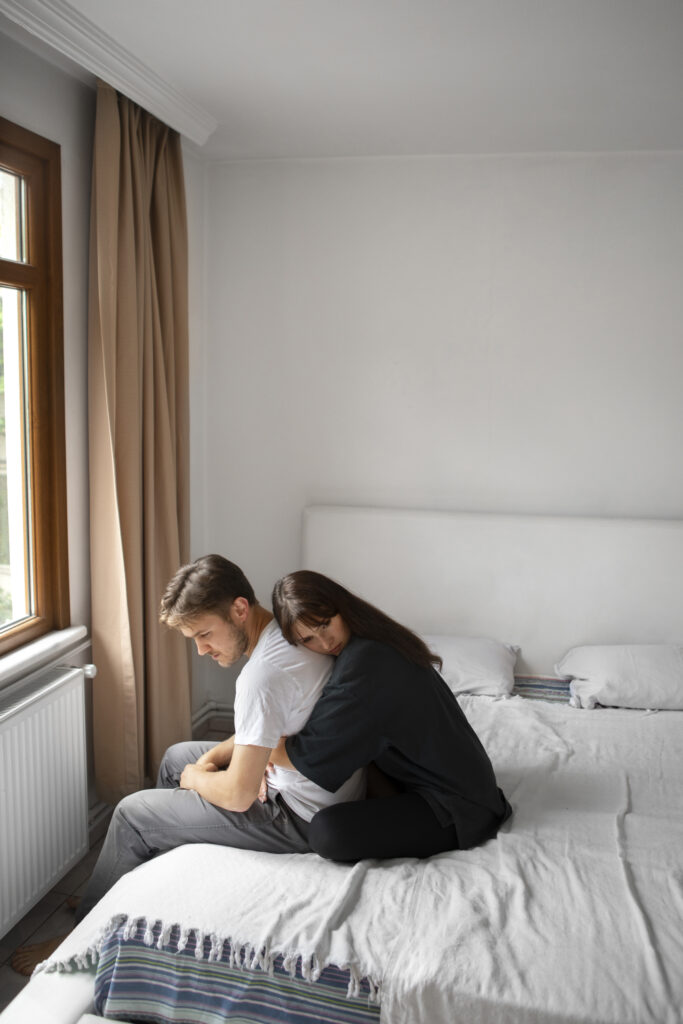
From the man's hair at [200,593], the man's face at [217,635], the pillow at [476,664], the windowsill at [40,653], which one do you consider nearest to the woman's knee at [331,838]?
the man's face at [217,635]

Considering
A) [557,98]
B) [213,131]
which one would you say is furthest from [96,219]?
[557,98]

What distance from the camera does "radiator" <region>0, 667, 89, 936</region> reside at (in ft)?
7.55

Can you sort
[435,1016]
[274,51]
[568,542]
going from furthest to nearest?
[568,542] < [274,51] < [435,1016]

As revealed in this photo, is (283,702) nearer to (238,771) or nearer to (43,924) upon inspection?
(238,771)

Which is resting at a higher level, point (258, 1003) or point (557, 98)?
point (557, 98)

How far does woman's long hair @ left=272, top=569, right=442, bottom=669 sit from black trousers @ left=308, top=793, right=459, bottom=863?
1.17ft

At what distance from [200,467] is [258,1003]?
2.47m

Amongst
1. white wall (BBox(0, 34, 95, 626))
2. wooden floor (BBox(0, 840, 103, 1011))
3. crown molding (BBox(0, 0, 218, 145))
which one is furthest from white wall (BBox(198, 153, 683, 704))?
wooden floor (BBox(0, 840, 103, 1011))

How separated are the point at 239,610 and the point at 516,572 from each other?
5.48ft

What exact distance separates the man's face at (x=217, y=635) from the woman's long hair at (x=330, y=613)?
0.38ft

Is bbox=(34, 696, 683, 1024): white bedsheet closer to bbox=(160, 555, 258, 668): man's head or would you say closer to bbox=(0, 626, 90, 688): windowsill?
bbox=(160, 555, 258, 668): man's head

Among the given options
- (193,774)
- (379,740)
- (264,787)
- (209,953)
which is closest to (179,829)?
(193,774)

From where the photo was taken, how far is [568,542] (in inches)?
135

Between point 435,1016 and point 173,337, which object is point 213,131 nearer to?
point 173,337
